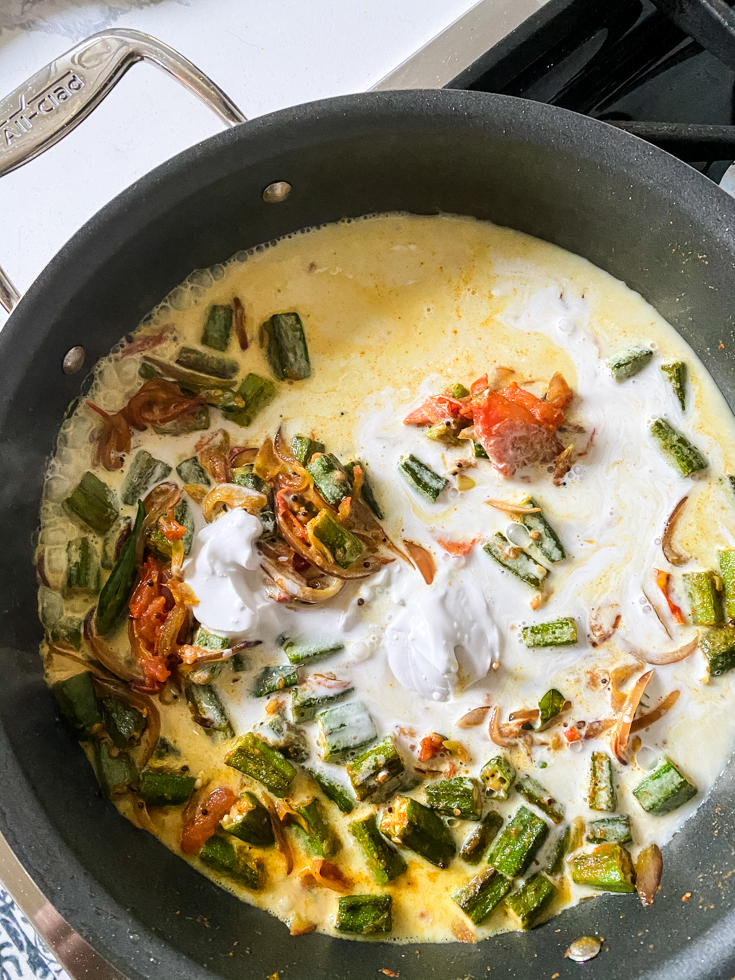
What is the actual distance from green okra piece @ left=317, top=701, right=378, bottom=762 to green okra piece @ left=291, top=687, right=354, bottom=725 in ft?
0.07

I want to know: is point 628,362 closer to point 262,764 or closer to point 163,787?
point 262,764

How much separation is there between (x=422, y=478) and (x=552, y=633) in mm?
482

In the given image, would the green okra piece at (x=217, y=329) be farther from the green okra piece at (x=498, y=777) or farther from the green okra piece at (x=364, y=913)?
the green okra piece at (x=364, y=913)

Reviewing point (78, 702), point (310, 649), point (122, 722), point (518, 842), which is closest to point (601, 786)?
point (518, 842)

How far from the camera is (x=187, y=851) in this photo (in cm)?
193

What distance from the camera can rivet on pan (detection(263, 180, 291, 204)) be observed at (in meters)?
1.92

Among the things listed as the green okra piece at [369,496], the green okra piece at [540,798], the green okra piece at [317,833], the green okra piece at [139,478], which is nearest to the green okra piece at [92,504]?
the green okra piece at [139,478]

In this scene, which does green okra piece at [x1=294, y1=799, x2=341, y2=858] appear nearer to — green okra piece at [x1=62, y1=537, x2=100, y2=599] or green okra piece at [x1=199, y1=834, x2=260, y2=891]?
green okra piece at [x1=199, y1=834, x2=260, y2=891]

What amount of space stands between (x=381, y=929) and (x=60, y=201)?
2.15m

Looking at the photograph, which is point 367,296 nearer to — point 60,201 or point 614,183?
point 614,183

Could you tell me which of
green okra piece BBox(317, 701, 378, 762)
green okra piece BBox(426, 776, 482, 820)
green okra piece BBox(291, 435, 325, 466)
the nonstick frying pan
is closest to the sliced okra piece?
green okra piece BBox(291, 435, 325, 466)

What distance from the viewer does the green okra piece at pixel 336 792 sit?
1896 millimetres

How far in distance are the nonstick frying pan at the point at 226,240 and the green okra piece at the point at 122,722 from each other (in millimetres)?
93

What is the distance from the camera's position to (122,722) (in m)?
1.91
